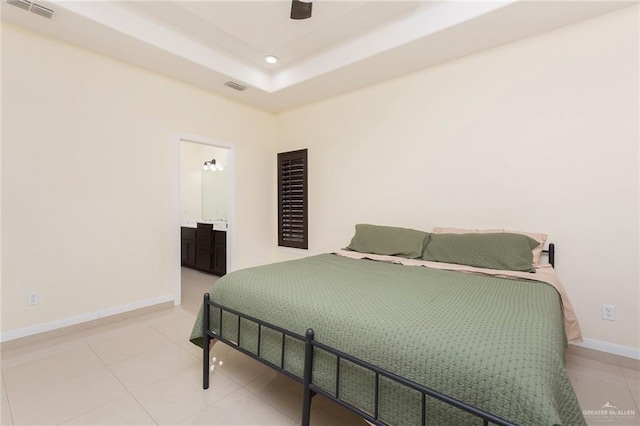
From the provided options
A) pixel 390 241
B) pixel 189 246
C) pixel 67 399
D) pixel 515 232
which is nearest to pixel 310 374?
pixel 67 399

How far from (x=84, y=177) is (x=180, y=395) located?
7.22 feet

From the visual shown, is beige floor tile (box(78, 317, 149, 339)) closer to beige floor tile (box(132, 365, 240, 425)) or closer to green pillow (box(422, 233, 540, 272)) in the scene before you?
beige floor tile (box(132, 365, 240, 425))

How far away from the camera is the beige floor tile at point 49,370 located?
1866 mm

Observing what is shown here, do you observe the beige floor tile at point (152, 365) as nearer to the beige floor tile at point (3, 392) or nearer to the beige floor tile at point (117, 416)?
the beige floor tile at point (117, 416)

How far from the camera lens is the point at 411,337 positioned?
3.81 feet

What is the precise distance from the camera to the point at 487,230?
2.69m

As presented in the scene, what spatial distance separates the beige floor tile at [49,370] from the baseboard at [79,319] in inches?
17.1

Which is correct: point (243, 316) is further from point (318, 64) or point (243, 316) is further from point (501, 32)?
point (501, 32)

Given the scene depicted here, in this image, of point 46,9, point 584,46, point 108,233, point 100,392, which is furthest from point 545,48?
point 108,233

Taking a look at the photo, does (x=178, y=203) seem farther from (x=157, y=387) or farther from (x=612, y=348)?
(x=612, y=348)

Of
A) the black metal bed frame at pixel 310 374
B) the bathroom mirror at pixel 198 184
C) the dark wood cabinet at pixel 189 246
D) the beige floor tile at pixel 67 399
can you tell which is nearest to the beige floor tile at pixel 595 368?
the black metal bed frame at pixel 310 374

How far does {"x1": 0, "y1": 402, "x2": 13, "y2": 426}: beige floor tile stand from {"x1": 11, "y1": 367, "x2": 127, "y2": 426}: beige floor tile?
17 mm

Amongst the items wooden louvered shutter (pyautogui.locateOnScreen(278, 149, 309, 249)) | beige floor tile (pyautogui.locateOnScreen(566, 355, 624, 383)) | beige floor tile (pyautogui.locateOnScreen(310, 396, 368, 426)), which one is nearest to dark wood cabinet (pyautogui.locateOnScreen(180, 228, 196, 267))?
wooden louvered shutter (pyautogui.locateOnScreen(278, 149, 309, 249))

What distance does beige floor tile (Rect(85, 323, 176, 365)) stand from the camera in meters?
2.29
